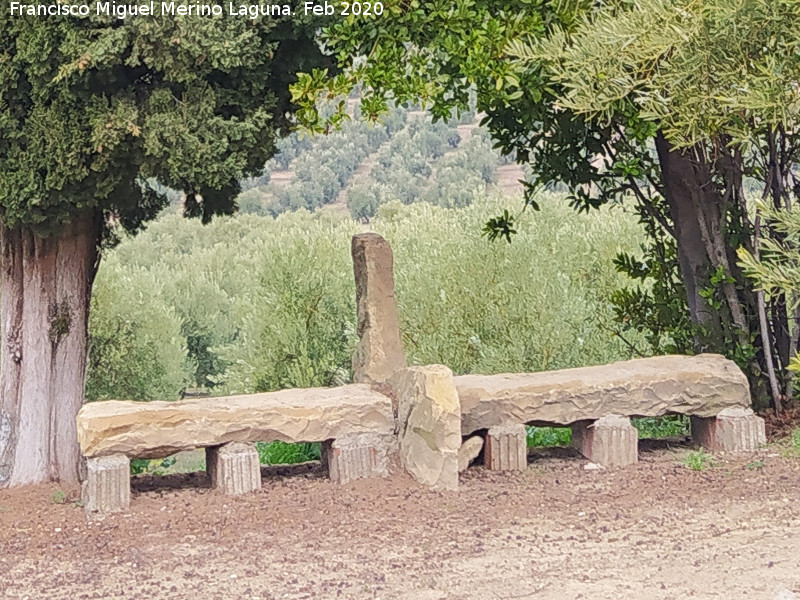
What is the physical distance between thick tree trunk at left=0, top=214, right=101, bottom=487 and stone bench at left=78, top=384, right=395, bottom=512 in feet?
5.17

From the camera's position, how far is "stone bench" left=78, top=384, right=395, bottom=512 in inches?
216

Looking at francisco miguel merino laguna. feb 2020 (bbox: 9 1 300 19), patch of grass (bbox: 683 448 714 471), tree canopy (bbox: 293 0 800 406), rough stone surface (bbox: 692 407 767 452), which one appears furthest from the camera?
rough stone surface (bbox: 692 407 767 452)

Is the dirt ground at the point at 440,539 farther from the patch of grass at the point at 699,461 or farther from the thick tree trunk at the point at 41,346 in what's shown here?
the thick tree trunk at the point at 41,346

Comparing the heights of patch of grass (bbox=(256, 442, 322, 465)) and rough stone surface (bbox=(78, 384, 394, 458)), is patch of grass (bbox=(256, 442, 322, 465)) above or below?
below

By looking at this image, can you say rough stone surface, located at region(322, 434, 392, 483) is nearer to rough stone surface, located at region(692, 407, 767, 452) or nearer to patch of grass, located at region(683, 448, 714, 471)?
patch of grass, located at region(683, 448, 714, 471)

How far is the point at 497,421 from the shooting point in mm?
6176

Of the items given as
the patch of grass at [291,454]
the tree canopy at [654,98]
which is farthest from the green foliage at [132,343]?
the tree canopy at [654,98]

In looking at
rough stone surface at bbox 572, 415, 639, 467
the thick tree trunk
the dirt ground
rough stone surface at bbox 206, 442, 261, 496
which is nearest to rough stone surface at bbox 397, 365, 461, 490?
the dirt ground

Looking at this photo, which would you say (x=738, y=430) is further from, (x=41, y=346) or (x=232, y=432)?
(x=41, y=346)

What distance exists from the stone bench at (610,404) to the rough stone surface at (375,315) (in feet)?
1.93

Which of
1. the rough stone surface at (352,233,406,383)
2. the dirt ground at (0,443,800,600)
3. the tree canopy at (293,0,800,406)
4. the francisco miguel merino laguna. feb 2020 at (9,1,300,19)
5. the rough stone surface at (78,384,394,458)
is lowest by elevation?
A: the dirt ground at (0,443,800,600)

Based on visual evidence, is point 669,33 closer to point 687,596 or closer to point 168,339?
point 687,596

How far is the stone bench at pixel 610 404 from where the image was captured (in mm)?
6152

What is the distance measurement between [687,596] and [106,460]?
3.19m
